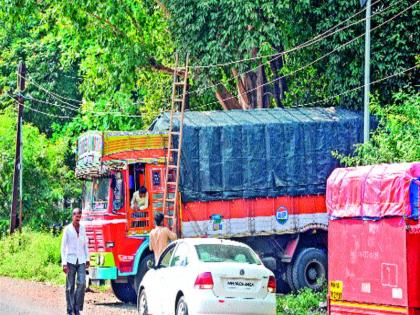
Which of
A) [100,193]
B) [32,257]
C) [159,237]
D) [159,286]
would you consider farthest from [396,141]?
[32,257]

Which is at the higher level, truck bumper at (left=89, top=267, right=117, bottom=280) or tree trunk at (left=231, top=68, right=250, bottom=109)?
tree trunk at (left=231, top=68, right=250, bottom=109)

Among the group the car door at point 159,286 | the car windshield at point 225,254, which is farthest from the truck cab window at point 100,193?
the car windshield at point 225,254

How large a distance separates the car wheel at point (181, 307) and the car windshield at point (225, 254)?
2.45ft

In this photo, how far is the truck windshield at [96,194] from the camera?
2494 cm

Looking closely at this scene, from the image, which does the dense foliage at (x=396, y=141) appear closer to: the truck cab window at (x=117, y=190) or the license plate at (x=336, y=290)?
the truck cab window at (x=117, y=190)

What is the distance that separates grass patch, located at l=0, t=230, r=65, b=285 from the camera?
111ft

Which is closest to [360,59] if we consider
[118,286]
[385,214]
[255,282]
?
[118,286]

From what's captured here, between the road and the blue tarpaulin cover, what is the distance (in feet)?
10.4

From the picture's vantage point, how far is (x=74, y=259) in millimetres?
19203

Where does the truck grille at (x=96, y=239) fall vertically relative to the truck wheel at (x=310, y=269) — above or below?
above

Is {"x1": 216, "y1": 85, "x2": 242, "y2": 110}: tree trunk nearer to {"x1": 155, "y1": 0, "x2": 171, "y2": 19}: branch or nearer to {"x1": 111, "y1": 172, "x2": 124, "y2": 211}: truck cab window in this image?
{"x1": 155, "y1": 0, "x2": 171, "y2": 19}: branch

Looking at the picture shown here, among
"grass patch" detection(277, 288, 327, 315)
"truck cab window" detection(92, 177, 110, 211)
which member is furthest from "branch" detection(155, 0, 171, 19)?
"grass patch" detection(277, 288, 327, 315)

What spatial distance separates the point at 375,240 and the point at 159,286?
5.06 m

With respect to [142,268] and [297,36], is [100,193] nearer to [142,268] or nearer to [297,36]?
[142,268]
